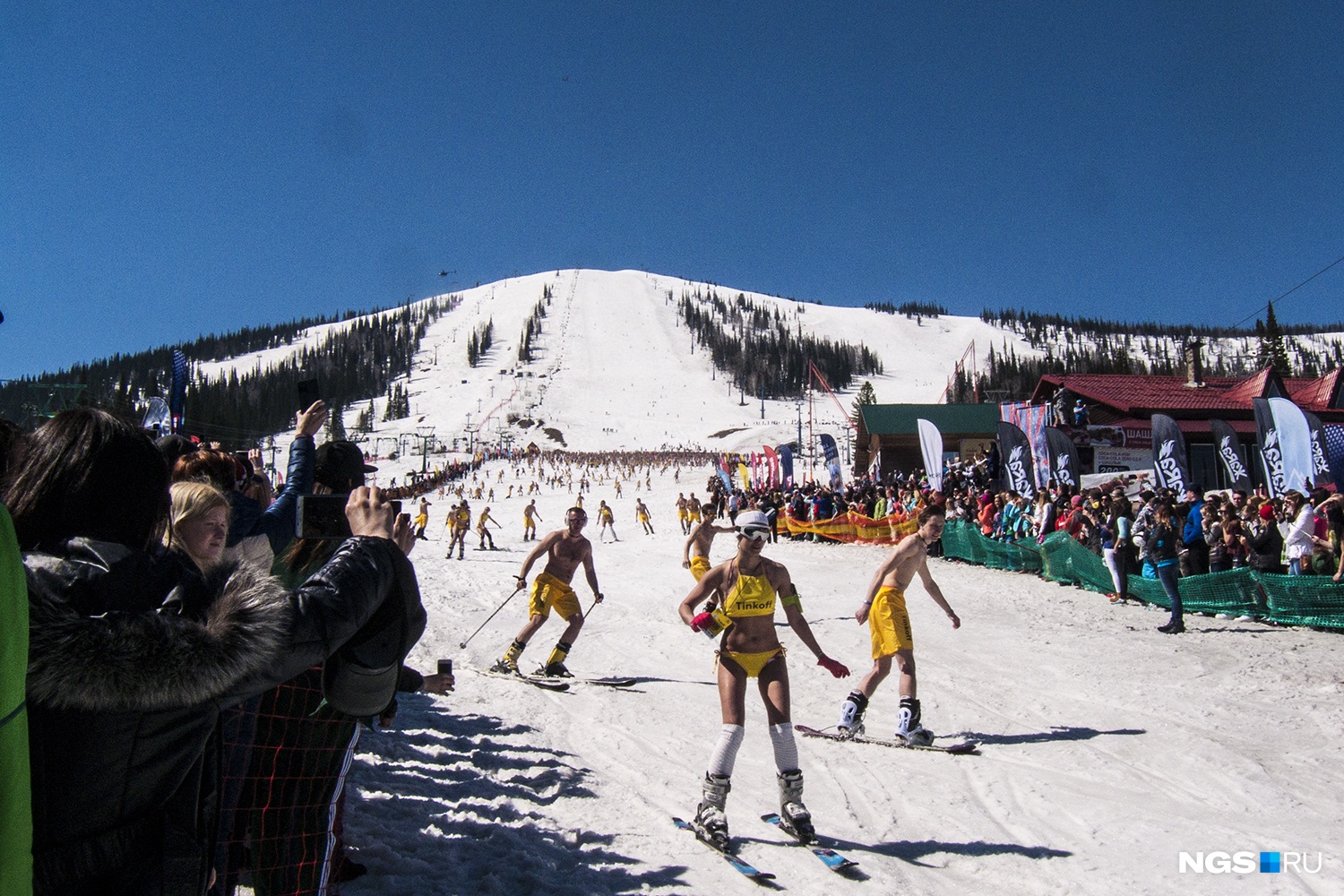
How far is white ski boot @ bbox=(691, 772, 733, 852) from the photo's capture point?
407 centimetres

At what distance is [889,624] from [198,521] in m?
5.17

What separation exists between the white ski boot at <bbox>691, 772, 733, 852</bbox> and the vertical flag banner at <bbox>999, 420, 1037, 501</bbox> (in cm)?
1377

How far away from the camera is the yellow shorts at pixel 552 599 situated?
830 centimetres

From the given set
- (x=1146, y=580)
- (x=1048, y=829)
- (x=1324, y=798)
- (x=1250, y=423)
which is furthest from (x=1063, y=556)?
(x=1250, y=423)

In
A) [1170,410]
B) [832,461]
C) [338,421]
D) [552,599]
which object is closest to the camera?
[552,599]

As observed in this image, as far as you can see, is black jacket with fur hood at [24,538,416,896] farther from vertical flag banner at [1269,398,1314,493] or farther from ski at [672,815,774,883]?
vertical flag banner at [1269,398,1314,493]

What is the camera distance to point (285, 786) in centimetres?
269

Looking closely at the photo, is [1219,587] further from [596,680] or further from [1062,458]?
[596,680]

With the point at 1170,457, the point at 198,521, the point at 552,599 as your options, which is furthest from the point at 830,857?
the point at 1170,457

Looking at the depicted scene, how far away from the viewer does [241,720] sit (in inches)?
100

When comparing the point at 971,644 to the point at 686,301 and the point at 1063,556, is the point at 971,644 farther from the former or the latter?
the point at 686,301

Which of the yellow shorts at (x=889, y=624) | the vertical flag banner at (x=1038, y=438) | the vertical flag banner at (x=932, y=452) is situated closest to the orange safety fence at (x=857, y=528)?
the vertical flag banner at (x=932, y=452)

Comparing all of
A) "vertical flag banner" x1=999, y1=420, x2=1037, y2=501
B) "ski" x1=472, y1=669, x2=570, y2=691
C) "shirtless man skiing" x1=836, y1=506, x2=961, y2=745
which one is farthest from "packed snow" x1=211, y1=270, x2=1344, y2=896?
"vertical flag banner" x1=999, y1=420, x2=1037, y2=501

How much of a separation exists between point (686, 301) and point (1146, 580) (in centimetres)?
15633
